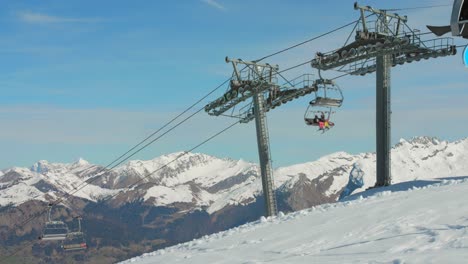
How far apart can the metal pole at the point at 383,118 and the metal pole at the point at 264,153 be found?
8.57 m

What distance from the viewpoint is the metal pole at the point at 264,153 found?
5009 cm

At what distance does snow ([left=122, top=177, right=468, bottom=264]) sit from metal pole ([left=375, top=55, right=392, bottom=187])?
725 inches

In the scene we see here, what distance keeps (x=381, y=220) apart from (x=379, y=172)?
27541 millimetres

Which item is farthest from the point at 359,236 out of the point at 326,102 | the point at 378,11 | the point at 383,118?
the point at 378,11

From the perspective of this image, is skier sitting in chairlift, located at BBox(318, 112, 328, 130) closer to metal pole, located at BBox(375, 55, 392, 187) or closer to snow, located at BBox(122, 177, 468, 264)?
metal pole, located at BBox(375, 55, 392, 187)

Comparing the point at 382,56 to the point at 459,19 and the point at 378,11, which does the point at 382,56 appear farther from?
the point at 459,19

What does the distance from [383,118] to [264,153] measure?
32.5 ft

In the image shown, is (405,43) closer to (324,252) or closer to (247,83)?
(247,83)

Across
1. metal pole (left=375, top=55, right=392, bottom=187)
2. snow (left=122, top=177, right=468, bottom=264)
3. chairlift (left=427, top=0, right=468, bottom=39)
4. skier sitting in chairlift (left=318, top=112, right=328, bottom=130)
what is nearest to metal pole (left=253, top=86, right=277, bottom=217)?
skier sitting in chairlift (left=318, top=112, right=328, bottom=130)

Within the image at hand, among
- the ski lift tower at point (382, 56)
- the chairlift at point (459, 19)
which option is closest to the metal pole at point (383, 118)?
the ski lift tower at point (382, 56)

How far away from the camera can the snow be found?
1667 cm

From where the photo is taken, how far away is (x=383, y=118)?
160ft

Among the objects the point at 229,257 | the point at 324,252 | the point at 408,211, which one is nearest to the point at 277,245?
the point at 229,257

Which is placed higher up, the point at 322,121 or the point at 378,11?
the point at 378,11
